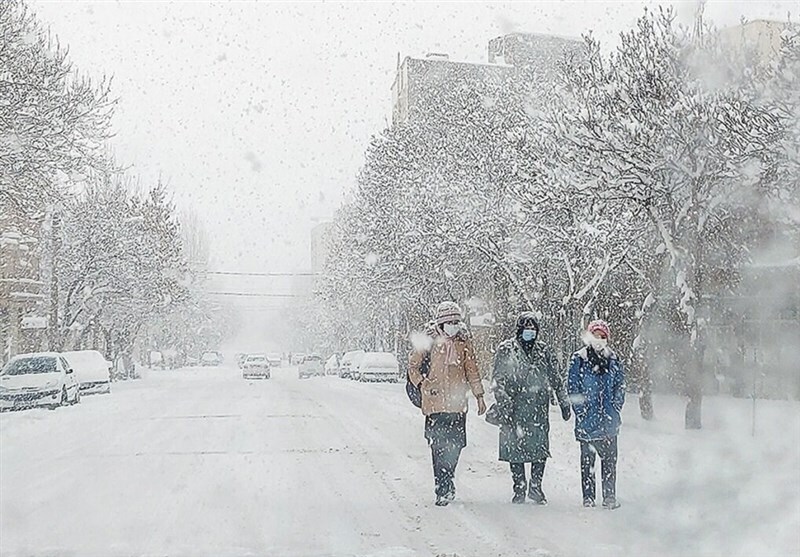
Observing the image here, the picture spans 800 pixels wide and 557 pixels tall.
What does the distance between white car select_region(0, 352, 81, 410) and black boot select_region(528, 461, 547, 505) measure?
20.9 metres

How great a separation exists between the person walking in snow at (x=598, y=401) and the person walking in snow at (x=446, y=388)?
90 cm

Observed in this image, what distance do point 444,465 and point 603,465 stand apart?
1.47m

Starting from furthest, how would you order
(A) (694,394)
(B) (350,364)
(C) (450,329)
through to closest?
1. (B) (350,364)
2. (A) (694,394)
3. (C) (450,329)

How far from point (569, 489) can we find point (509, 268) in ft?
49.8

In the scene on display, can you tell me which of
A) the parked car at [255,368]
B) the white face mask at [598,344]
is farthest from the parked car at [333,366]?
the white face mask at [598,344]

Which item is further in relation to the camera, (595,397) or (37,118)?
(37,118)

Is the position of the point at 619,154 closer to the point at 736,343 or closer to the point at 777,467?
the point at 777,467

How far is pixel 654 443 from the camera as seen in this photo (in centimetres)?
1534

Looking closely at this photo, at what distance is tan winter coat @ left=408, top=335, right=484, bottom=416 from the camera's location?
951 centimetres

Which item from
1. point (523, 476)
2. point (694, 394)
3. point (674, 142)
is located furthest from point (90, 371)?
point (523, 476)

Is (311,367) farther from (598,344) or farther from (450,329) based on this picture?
(598,344)

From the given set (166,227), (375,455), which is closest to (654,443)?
(375,455)

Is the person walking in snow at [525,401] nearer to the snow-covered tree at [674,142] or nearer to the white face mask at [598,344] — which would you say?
the white face mask at [598,344]

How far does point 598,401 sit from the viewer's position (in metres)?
9.23
